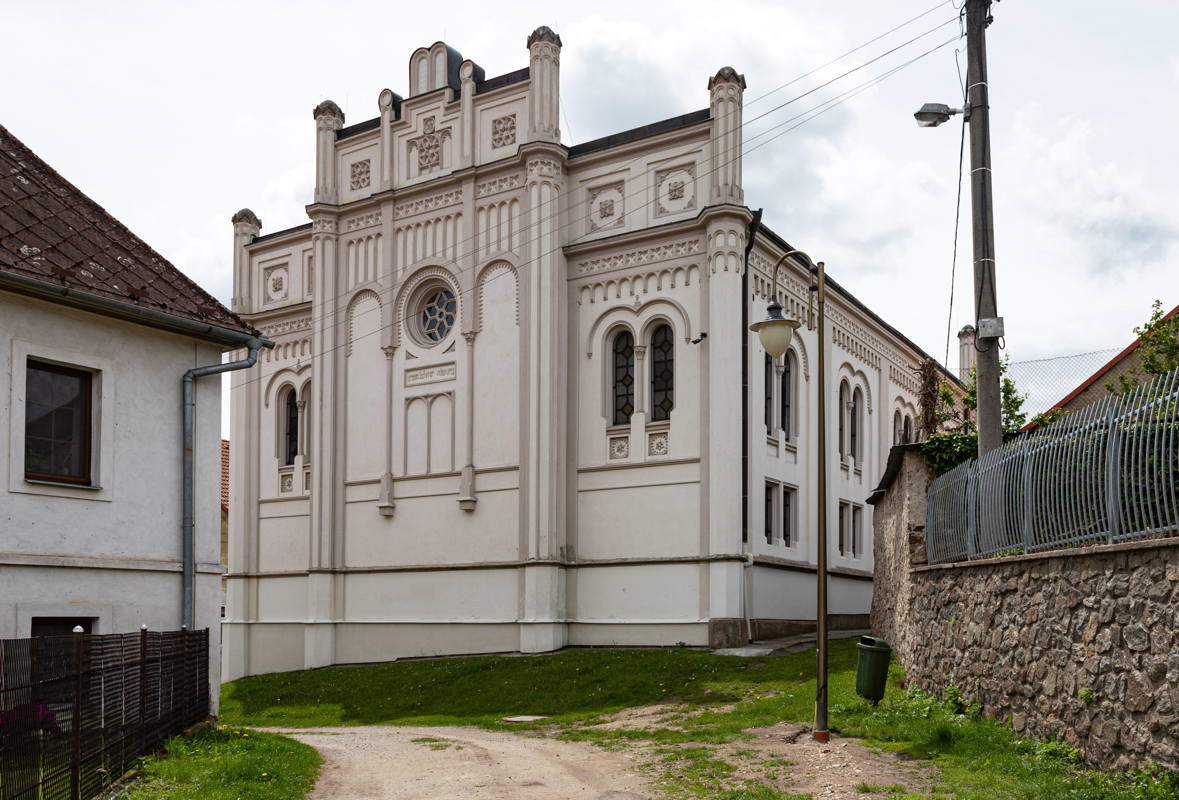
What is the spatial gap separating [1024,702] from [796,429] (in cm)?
1895

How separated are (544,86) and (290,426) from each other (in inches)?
490

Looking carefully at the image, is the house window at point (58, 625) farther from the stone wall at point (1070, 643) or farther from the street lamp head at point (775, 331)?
the stone wall at point (1070, 643)

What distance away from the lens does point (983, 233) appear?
15414 millimetres

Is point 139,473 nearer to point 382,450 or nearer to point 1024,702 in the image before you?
point 1024,702

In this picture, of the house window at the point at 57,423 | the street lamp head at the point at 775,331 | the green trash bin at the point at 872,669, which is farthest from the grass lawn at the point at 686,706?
the house window at the point at 57,423

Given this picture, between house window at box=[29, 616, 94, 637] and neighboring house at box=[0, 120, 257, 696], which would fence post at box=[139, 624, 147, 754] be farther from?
neighboring house at box=[0, 120, 257, 696]

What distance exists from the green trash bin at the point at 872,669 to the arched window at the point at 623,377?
13920 mm

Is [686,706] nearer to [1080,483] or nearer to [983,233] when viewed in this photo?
[983,233]

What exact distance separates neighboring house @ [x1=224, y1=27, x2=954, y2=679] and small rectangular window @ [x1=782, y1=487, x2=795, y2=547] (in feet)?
0.25

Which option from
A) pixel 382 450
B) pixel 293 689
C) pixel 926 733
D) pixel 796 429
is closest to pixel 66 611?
pixel 926 733

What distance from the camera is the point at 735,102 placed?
1083 inches

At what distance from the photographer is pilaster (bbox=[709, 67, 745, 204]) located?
27.2 m

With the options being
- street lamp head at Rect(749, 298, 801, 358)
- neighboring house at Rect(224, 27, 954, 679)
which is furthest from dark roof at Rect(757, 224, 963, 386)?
street lamp head at Rect(749, 298, 801, 358)

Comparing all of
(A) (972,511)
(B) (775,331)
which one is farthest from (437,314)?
(A) (972,511)
